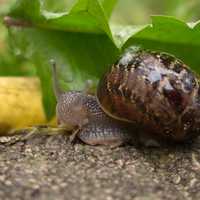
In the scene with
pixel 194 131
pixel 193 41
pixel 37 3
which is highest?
pixel 37 3

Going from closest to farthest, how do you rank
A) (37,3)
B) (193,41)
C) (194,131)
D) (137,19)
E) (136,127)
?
(194,131)
(136,127)
(193,41)
(37,3)
(137,19)

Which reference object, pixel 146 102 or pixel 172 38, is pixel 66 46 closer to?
pixel 172 38

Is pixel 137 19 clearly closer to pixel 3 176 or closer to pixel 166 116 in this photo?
→ pixel 166 116

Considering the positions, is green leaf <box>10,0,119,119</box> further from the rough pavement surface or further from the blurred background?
the rough pavement surface

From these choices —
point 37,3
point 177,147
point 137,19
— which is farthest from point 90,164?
point 137,19

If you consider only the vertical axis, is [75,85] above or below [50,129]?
above

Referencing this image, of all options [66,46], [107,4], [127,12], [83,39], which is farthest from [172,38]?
[127,12]

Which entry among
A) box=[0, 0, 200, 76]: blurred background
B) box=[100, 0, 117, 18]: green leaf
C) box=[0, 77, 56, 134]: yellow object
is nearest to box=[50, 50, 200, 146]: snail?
box=[100, 0, 117, 18]: green leaf
